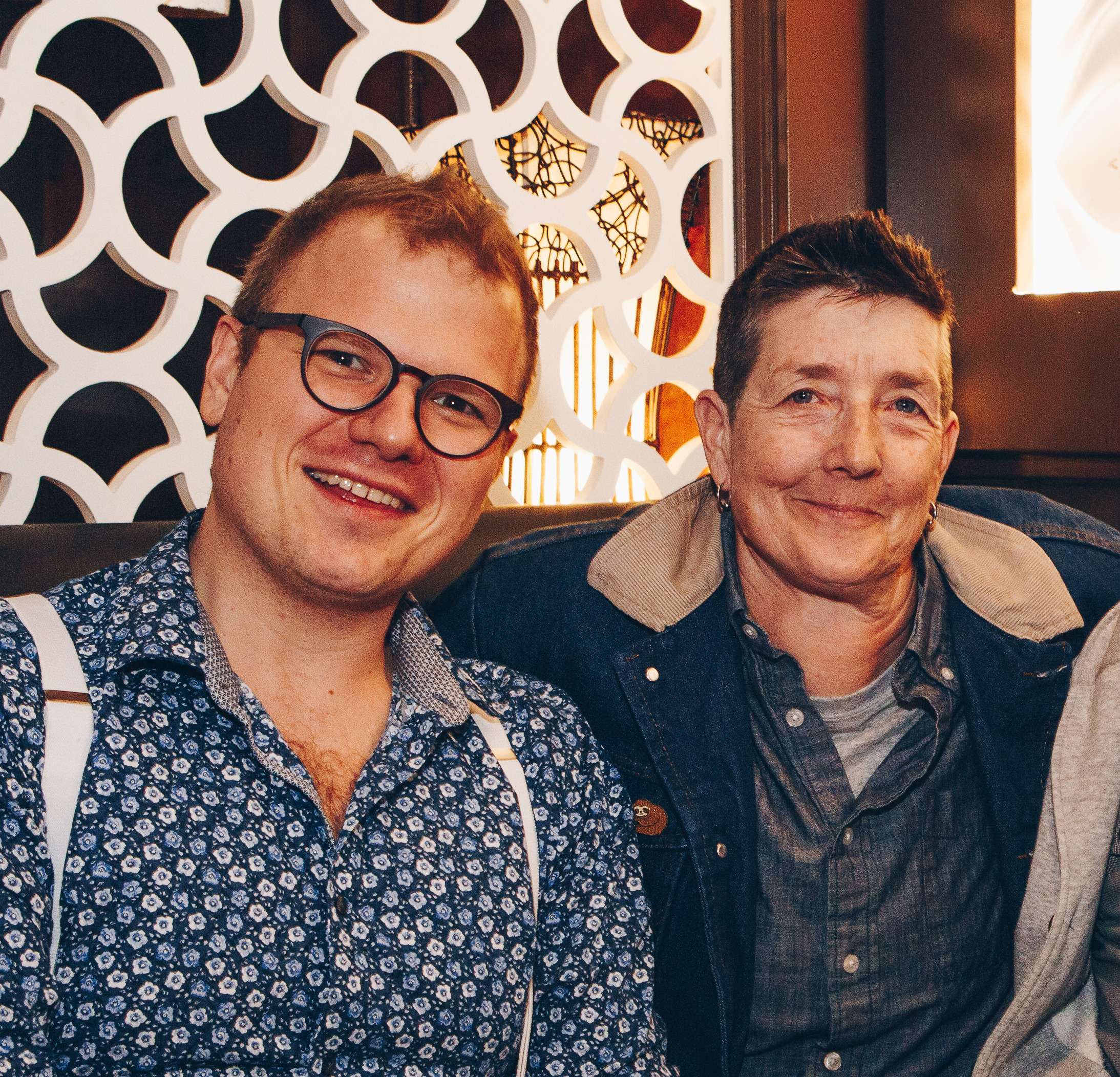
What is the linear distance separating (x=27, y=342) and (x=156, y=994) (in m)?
1.40

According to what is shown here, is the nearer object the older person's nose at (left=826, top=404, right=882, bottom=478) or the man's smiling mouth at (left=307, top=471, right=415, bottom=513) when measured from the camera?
the man's smiling mouth at (left=307, top=471, right=415, bottom=513)

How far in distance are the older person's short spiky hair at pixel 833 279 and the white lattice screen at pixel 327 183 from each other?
64cm

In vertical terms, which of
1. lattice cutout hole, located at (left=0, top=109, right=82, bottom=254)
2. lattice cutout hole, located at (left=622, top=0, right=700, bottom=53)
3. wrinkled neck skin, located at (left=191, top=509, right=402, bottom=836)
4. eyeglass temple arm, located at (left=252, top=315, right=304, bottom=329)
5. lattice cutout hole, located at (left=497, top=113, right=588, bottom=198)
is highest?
lattice cutout hole, located at (left=622, top=0, right=700, bottom=53)

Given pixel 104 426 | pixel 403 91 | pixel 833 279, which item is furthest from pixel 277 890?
pixel 403 91

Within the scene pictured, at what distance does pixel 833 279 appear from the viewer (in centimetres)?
169

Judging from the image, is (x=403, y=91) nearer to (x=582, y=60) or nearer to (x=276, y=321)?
(x=582, y=60)

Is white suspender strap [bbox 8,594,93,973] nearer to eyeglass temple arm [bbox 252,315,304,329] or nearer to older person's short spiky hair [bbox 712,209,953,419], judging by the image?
eyeglass temple arm [bbox 252,315,304,329]

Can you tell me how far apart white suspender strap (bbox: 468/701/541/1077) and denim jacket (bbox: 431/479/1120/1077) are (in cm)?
35

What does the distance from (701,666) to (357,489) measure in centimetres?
71

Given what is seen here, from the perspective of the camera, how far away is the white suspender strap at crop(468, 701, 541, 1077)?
1.35 m

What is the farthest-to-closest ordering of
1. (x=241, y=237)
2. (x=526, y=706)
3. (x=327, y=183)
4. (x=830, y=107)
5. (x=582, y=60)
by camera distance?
(x=582, y=60), (x=241, y=237), (x=830, y=107), (x=327, y=183), (x=526, y=706)

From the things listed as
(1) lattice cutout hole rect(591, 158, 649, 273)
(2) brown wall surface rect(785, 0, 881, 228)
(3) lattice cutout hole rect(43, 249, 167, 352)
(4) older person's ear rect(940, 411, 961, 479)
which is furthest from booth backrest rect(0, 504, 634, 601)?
(1) lattice cutout hole rect(591, 158, 649, 273)

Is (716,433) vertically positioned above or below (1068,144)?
below

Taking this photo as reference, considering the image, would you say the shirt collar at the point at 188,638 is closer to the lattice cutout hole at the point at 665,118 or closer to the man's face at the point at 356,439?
the man's face at the point at 356,439
